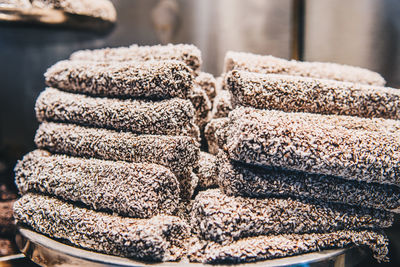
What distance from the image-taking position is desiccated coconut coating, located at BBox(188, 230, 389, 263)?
314mm

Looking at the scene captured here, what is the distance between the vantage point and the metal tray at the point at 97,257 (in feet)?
1.02

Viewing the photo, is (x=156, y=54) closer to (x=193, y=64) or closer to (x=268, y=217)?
(x=193, y=64)

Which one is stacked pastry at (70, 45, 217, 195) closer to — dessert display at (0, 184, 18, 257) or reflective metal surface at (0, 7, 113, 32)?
reflective metal surface at (0, 7, 113, 32)

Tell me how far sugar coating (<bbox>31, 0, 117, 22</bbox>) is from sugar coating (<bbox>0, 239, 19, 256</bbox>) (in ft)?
1.21

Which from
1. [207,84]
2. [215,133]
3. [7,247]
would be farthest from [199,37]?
[7,247]

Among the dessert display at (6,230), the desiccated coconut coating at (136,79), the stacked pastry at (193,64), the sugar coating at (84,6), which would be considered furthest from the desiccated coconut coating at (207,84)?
the dessert display at (6,230)

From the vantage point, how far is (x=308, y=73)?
0.48m

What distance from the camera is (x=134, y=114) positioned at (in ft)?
1.24

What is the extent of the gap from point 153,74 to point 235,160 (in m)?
0.15

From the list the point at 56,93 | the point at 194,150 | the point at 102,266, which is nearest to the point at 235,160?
the point at 194,150

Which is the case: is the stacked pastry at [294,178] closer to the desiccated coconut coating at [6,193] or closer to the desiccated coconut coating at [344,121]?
the desiccated coconut coating at [344,121]

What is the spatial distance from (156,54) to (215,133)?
147mm

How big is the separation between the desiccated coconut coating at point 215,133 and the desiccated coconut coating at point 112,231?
13cm

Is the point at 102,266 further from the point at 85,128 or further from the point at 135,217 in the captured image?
the point at 85,128
